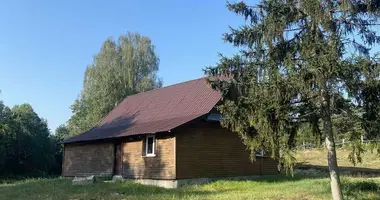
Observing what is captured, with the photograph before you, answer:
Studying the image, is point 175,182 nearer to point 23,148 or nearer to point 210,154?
point 210,154

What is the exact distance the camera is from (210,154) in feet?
67.3

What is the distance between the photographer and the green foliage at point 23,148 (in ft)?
132

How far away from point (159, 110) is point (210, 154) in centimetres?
523

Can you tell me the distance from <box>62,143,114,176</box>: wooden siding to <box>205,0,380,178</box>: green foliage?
15.2 m

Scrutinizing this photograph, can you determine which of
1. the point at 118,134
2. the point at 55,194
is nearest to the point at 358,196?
the point at 55,194

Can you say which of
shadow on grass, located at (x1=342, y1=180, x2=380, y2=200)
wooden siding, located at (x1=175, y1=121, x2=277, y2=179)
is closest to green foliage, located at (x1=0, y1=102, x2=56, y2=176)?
wooden siding, located at (x1=175, y1=121, x2=277, y2=179)

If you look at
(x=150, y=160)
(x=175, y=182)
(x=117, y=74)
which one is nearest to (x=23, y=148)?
(x=117, y=74)

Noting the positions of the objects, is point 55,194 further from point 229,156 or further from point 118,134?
point 229,156

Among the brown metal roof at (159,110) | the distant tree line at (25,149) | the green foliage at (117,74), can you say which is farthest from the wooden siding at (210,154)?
the distant tree line at (25,149)

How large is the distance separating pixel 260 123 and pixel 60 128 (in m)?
68.8

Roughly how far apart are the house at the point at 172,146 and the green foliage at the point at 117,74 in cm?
1494

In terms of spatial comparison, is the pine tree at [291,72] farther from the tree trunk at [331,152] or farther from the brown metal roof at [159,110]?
the brown metal roof at [159,110]

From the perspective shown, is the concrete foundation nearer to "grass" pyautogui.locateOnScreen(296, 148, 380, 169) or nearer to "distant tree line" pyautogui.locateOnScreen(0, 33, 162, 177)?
"grass" pyautogui.locateOnScreen(296, 148, 380, 169)

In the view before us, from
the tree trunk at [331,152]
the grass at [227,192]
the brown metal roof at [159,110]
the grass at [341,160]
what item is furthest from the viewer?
the grass at [341,160]
